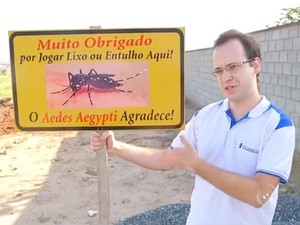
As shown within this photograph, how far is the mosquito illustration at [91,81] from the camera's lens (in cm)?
195

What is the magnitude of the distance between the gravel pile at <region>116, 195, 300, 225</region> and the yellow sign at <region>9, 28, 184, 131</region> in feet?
7.29

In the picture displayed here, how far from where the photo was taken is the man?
5.06 feet

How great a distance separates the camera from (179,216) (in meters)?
4.11

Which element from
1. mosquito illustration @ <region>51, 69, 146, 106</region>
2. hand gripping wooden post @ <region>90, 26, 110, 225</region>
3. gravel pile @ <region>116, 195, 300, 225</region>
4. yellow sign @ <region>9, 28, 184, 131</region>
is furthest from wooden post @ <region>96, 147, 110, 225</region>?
gravel pile @ <region>116, 195, 300, 225</region>

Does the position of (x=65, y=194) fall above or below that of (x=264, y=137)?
below

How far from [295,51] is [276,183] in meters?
5.10

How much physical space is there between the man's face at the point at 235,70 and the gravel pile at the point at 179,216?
247 cm

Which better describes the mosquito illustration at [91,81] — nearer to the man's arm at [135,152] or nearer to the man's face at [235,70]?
the man's arm at [135,152]

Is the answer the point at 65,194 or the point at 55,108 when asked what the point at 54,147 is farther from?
the point at 55,108

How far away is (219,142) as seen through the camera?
66.7 inches

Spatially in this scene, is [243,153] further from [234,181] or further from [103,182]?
[103,182]

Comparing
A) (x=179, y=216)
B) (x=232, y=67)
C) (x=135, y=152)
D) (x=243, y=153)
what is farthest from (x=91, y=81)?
(x=179, y=216)

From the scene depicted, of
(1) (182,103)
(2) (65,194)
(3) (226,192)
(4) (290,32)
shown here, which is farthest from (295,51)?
(3) (226,192)

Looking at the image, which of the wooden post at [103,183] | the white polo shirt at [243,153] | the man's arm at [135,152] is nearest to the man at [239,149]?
the white polo shirt at [243,153]
